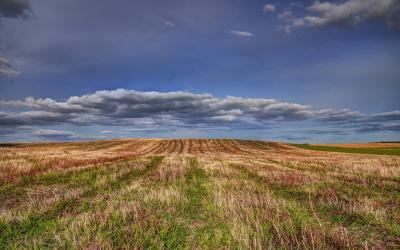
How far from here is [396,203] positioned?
914 centimetres

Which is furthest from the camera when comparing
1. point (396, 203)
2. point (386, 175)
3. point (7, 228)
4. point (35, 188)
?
point (386, 175)

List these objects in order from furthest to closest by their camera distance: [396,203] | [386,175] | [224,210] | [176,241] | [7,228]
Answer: [386,175] < [396,203] < [224,210] < [7,228] < [176,241]

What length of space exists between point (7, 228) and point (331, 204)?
821 centimetres

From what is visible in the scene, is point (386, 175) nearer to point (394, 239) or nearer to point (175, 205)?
point (394, 239)

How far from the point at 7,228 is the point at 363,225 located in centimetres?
786

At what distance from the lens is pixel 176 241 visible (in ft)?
18.6

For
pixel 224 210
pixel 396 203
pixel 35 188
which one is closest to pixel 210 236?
pixel 224 210

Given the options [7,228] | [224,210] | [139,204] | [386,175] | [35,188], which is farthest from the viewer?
[386,175]

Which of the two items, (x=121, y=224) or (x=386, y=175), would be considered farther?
(x=386, y=175)

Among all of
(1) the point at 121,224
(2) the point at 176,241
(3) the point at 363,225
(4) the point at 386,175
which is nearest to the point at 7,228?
(1) the point at 121,224

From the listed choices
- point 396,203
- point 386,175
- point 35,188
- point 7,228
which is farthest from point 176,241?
point 386,175

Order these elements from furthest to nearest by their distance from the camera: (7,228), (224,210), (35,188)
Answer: (35,188), (224,210), (7,228)

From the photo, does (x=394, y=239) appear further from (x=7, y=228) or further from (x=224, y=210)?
(x=7, y=228)

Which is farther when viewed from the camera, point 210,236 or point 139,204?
point 139,204
